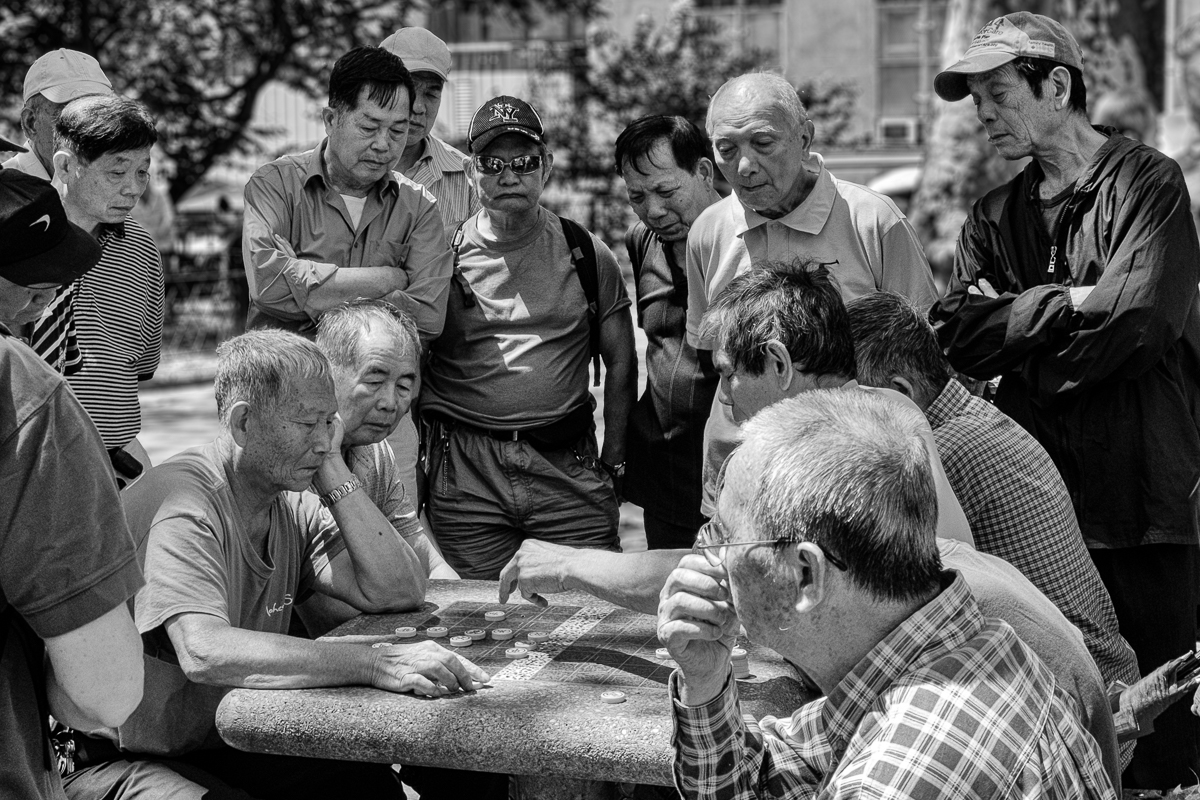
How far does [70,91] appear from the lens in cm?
434

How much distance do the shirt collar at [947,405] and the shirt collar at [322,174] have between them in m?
2.04

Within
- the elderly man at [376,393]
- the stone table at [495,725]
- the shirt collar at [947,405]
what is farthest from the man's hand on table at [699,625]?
the elderly man at [376,393]

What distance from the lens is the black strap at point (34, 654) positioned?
201 centimetres

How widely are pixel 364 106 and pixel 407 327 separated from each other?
82 cm

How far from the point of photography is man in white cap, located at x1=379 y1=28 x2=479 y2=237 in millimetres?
4926

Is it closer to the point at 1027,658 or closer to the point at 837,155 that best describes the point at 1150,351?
the point at 1027,658

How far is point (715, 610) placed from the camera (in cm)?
203

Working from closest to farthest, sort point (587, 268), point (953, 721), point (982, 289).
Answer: point (953, 721) < point (982, 289) < point (587, 268)

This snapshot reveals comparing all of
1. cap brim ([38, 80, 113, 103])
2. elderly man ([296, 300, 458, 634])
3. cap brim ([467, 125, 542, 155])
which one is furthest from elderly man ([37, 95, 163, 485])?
cap brim ([467, 125, 542, 155])

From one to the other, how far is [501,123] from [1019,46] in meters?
1.59

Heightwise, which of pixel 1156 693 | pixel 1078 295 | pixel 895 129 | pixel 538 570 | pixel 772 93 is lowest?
pixel 895 129

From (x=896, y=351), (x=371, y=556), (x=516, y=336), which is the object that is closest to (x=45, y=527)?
(x=371, y=556)

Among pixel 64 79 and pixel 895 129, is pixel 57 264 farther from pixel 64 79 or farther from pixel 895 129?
pixel 895 129

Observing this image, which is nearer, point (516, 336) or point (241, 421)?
point (241, 421)
